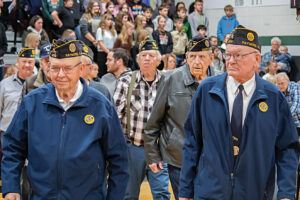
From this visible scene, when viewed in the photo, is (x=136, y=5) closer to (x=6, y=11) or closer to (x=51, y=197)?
(x=6, y=11)

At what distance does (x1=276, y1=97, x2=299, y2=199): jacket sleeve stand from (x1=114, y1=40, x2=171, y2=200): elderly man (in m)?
2.57

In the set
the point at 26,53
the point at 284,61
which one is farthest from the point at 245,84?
the point at 284,61

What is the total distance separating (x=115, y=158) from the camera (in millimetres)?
3457

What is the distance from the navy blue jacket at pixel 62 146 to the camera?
10.6ft

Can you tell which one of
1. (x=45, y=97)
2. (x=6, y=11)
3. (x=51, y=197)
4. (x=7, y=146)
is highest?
(x=6, y=11)

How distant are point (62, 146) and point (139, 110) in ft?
9.04

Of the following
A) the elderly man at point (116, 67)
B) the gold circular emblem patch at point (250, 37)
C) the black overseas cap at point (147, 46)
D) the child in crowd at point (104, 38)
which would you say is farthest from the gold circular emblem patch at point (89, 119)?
the child in crowd at point (104, 38)

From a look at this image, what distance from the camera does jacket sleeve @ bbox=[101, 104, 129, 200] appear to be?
3406 millimetres

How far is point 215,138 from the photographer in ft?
11.1

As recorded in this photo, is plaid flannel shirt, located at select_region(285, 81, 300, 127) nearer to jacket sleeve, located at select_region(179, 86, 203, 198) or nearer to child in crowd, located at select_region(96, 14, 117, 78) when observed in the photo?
child in crowd, located at select_region(96, 14, 117, 78)

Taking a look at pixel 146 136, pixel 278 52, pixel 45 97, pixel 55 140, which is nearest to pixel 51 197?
pixel 55 140

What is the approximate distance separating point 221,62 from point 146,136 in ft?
26.0

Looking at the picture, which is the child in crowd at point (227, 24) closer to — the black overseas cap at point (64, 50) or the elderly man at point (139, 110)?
the elderly man at point (139, 110)

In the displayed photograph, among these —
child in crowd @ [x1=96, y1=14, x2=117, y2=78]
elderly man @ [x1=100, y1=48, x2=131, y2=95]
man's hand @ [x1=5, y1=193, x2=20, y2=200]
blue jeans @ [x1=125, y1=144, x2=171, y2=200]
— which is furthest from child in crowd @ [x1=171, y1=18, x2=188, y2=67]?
man's hand @ [x1=5, y1=193, x2=20, y2=200]
